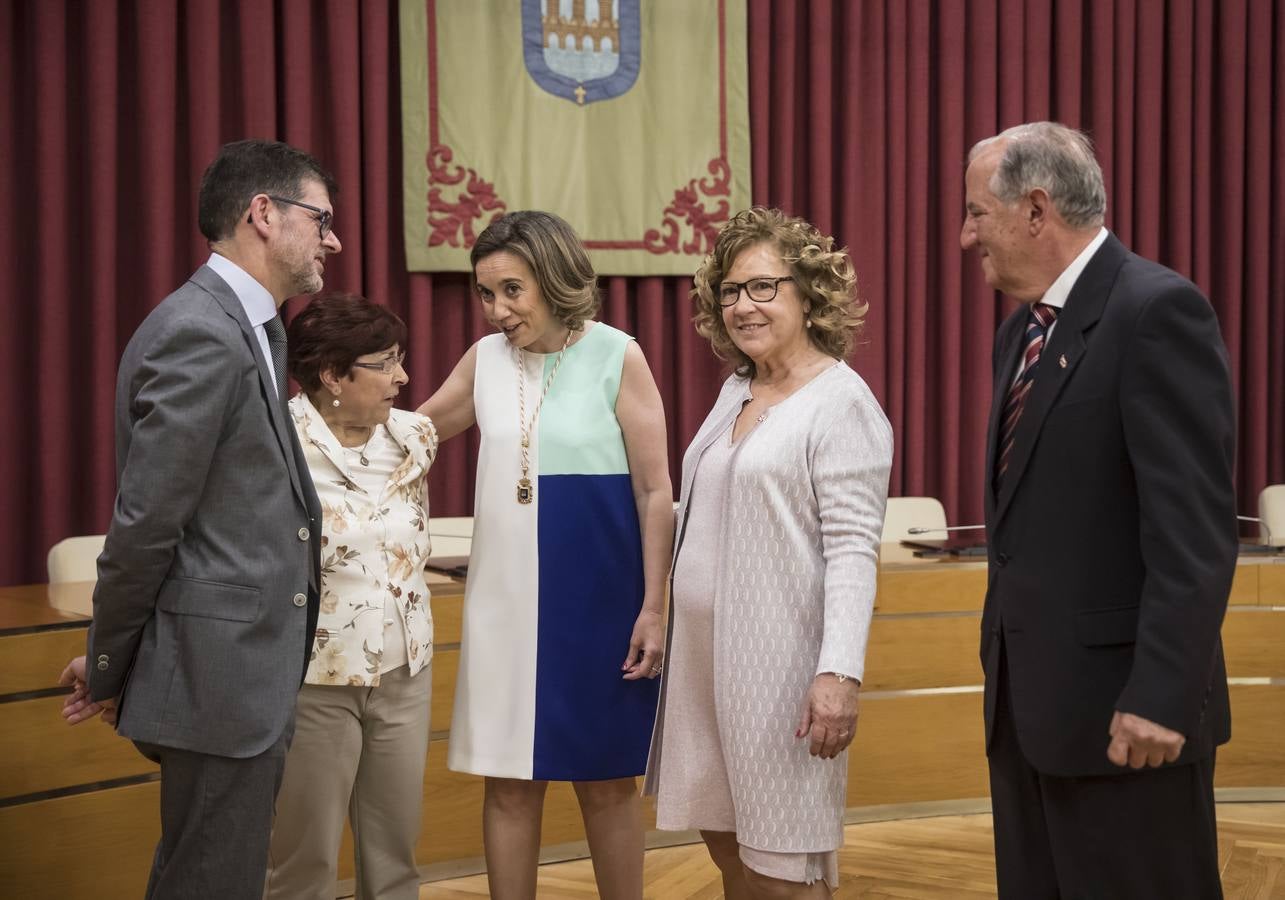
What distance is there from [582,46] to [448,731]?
9.23ft

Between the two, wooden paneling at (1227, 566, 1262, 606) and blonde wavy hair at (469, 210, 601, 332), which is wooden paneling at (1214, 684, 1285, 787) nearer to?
wooden paneling at (1227, 566, 1262, 606)

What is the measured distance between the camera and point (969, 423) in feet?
18.8

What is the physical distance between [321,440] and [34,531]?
2.49 meters

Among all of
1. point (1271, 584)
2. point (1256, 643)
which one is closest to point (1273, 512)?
point (1271, 584)

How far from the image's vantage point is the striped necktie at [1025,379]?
2006mm

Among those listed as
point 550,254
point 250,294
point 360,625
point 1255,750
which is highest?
point 550,254

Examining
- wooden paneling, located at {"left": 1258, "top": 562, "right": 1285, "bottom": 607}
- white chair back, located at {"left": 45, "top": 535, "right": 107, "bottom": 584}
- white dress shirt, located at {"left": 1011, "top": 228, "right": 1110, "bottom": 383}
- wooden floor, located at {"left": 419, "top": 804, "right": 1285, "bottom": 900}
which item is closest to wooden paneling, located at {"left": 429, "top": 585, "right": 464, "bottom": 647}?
wooden floor, located at {"left": 419, "top": 804, "right": 1285, "bottom": 900}

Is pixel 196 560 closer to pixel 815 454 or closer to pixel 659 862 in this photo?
pixel 815 454

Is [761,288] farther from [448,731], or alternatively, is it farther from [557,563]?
[448,731]

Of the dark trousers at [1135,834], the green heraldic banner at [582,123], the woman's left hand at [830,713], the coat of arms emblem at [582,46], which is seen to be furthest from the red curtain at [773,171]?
the dark trousers at [1135,834]

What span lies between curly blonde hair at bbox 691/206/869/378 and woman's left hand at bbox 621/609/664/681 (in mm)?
673

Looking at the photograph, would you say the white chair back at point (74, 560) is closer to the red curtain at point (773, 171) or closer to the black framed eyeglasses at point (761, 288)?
the red curtain at point (773, 171)

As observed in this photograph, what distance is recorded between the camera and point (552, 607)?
104 inches

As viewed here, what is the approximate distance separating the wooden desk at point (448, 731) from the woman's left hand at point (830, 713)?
1.63 meters
